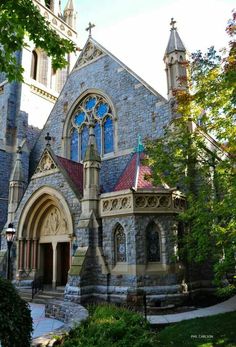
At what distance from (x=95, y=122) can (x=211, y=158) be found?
8.87m

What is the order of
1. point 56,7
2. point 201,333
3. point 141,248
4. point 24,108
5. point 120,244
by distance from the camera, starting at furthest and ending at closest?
point 56,7 → point 24,108 → point 120,244 → point 141,248 → point 201,333

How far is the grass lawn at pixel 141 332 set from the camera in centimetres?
514

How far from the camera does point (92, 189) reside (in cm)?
1152

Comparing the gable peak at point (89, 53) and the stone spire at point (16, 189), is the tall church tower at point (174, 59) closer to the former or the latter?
the gable peak at point (89, 53)

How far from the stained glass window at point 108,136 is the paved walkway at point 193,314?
28.5 ft

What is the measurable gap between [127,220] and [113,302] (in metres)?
2.70

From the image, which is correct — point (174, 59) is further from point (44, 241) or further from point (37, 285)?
point (37, 285)

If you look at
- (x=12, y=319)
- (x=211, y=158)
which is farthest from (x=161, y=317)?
(x=12, y=319)

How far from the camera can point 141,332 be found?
5668 millimetres

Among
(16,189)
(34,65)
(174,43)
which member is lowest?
(16,189)

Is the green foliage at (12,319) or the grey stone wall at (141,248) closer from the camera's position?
the green foliage at (12,319)

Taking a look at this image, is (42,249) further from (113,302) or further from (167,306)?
(167,306)

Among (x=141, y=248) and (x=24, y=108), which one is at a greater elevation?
(x=24, y=108)

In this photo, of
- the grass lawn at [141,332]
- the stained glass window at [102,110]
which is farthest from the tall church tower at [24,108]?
the grass lawn at [141,332]
